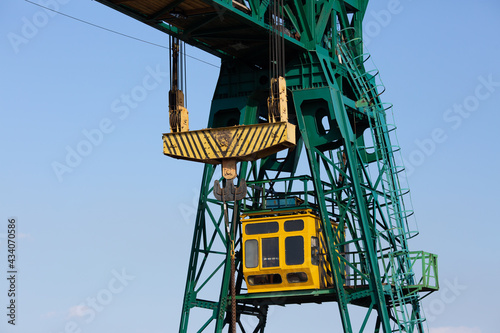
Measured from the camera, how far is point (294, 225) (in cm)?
3400

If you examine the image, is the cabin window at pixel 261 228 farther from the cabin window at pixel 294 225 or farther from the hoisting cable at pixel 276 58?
the hoisting cable at pixel 276 58

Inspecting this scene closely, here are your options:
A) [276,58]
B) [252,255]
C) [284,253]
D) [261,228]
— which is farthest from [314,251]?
[276,58]

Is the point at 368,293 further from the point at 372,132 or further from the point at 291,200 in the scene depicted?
the point at 372,132

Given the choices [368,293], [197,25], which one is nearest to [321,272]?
[368,293]

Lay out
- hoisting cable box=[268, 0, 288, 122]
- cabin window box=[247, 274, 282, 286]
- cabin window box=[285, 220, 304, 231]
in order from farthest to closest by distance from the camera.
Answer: cabin window box=[247, 274, 282, 286], cabin window box=[285, 220, 304, 231], hoisting cable box=[268, 0, 288, 122]

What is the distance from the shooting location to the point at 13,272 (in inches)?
1118

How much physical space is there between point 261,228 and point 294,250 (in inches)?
56.5

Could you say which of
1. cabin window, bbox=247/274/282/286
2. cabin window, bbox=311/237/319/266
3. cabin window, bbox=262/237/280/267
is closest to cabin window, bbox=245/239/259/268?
cabin window, bbox=262/237/280/267

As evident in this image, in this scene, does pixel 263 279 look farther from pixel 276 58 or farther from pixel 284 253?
pixel 276 58

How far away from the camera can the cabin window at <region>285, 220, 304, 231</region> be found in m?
33.9

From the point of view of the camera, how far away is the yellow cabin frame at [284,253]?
33625mm

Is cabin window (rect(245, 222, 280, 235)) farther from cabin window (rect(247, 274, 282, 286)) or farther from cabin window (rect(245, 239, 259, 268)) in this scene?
cabin window (rect(247, 274, 282, 286))

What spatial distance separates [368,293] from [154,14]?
1143cm

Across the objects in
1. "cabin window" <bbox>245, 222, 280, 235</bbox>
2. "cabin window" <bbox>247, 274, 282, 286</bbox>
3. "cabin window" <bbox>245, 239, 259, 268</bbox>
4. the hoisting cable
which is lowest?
"cabin window" <bbox>247, 274, 282, 286</bbox>
